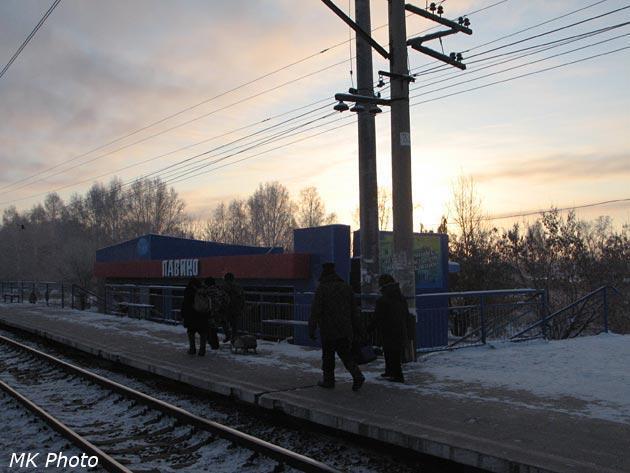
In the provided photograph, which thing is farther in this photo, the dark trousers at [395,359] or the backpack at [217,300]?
the backpack at [217,300]

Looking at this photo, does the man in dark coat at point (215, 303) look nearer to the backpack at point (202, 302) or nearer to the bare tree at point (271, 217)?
the backpack at point (202, 302)

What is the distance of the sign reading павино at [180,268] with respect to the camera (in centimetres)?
2322

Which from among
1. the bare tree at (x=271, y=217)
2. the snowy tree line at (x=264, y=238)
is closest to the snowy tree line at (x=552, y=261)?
the snowy tree line at (x=264, y=238)

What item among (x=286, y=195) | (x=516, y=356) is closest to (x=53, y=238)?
(x=286, y=195)

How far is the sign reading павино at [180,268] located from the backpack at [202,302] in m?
11.1

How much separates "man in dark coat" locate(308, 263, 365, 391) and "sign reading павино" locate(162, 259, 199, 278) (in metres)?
15.4

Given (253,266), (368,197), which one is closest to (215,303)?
(368,197)

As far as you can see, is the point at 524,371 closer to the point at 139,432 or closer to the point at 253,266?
the point at 139,432

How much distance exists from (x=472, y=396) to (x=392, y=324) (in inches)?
61.7

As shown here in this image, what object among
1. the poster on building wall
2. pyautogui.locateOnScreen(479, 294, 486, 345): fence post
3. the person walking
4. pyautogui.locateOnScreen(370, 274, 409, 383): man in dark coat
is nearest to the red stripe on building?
the poster on building wall

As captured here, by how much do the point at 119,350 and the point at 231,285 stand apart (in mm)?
3089

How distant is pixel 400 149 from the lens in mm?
10352

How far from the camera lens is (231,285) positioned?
12.5m

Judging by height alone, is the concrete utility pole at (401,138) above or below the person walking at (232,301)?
above
